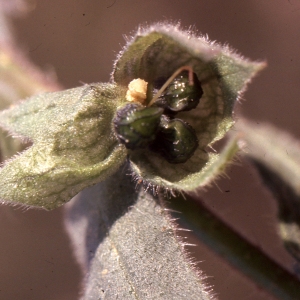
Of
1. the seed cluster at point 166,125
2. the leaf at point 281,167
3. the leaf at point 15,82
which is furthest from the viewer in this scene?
the leaf at point 15,82

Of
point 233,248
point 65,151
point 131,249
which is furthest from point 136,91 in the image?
point 233,248

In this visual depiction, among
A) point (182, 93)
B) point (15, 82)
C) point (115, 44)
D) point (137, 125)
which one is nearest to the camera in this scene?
point (137, 125)

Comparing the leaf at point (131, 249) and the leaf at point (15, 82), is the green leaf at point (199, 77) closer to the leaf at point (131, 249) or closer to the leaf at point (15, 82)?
the leaf at point (131, 249)

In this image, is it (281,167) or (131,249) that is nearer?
(131,249)

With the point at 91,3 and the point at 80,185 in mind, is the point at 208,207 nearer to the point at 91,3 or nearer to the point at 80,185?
the point at 80,185

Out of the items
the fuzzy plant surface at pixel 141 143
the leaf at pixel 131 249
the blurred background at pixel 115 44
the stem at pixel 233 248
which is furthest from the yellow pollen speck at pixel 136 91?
the blurred background at pixel 115 44

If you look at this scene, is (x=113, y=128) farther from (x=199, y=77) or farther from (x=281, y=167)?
(x=281, y=167)

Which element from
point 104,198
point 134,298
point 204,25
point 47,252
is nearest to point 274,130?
point 104,198
